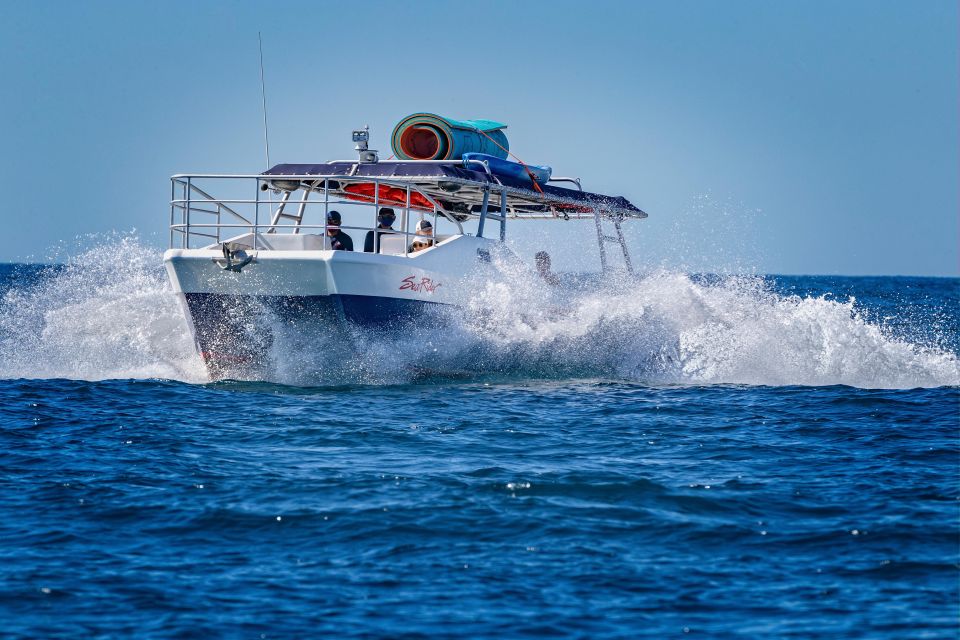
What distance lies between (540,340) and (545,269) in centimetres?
185

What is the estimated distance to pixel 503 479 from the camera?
27.7 ft

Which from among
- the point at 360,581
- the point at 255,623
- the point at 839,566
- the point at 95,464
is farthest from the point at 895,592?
the point at 95,464

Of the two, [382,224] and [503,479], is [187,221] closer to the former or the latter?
[382,224]

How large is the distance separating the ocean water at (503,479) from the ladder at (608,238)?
1261mm

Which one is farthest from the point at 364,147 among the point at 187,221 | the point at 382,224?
the point at 187,221

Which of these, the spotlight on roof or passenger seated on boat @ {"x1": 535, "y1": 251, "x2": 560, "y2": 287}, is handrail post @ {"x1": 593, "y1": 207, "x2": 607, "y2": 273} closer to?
passenger seated on boat @ {"x1": 535, "y1": 251, "x2": 560, "y2": 287}

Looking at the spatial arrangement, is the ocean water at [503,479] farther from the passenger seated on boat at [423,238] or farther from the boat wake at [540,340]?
the passenger seated on boat at [423,238]

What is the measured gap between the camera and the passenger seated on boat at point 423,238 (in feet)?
48.3

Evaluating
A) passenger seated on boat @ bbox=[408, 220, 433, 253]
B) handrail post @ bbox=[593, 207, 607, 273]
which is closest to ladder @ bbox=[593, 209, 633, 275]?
handrail post @ bbox=[593, 207, 607, 273]

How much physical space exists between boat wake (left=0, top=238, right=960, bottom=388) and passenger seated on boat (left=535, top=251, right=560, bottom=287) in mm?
257

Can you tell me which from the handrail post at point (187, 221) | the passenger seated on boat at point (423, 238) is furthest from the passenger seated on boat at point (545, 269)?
the handrail post at point (187, 221)

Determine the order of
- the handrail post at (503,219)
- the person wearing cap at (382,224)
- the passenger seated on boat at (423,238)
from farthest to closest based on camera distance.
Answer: the handrail post at (503,219) < the person wearing cap at (382,224) < the passenger seated on boat at (423,238)

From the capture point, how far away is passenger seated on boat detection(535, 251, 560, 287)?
16.3m

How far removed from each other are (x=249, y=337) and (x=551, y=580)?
8.31m
